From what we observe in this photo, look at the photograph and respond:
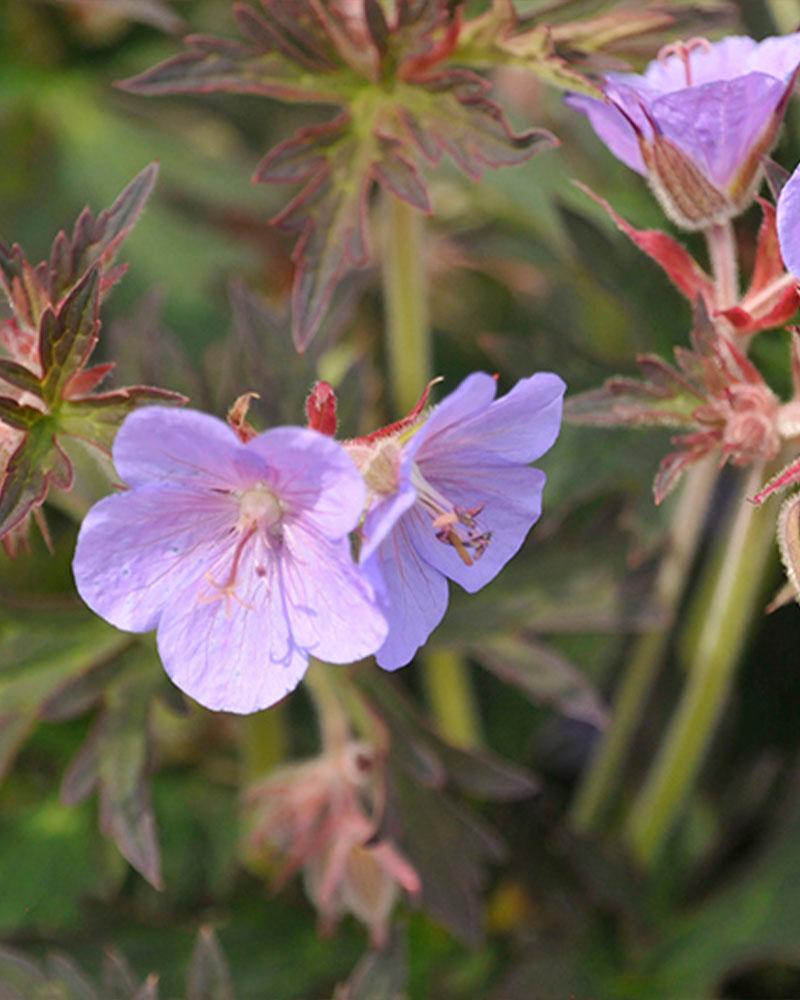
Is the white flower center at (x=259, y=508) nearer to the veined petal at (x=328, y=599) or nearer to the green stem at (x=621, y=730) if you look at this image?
the veined petal at (x=328, y=599)

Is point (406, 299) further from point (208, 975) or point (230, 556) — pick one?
point (208, 975)

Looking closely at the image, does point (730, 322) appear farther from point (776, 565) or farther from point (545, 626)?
point (776, 565)

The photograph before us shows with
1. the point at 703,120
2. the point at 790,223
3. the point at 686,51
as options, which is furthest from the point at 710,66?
the point at 790,223

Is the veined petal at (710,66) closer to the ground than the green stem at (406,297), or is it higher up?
higher up

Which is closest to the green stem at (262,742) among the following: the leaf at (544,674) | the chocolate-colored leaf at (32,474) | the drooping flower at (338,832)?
the drooping flower at (338,832)

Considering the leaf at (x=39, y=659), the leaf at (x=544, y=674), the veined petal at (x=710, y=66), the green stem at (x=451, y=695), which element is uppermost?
the veined petal at (x=710, y=66)
